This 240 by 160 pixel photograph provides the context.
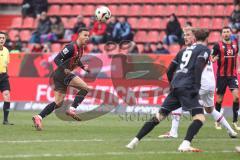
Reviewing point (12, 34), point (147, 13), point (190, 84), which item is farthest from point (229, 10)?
point (190, 84)

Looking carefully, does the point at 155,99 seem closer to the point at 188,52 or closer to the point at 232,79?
the point at 232,79

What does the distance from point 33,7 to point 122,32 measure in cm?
574

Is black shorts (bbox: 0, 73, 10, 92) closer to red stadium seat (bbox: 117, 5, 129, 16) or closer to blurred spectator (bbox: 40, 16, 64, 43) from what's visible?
blurred spectator (bbox: 40, 16, 64, 43)

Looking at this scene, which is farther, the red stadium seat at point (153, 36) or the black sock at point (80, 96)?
the red stadium seat at point (153, 36)

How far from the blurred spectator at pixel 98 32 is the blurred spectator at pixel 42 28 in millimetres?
2037

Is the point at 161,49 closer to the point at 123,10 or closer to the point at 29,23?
the point at 123,10

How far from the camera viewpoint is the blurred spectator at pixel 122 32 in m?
24.7

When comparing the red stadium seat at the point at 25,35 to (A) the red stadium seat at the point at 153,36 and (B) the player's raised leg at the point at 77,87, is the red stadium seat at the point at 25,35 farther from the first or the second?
(B) the player's raised leg at the point at 77,87

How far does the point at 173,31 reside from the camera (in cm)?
2475

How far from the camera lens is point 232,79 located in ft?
54.0

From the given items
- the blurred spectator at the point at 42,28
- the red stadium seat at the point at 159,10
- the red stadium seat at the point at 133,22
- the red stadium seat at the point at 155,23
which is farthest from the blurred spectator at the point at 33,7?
the red stadium seat at the point at 155,23

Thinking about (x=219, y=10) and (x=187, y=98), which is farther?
(x=219, y=10)

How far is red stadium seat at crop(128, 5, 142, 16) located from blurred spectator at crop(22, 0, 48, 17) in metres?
3.77

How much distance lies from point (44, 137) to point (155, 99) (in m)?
8.02
